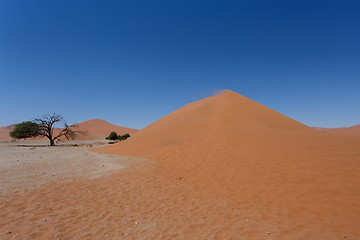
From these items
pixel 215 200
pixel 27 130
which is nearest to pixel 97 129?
pixel 27 130

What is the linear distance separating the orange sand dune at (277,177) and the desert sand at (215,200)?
0.03m

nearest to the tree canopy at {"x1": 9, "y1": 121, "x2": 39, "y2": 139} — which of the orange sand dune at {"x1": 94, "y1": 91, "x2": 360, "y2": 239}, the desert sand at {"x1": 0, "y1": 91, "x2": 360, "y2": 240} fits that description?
the orange sand dune at {"x1": 94, "y1": 91, "x2": 360, "y2": 239}

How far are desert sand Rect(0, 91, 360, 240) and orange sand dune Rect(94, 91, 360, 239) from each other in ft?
0.09

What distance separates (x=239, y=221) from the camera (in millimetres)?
4605

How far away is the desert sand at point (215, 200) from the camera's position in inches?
160

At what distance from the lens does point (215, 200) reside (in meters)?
6.03

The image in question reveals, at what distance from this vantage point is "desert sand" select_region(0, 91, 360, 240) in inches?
160

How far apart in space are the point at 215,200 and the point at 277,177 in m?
3.09

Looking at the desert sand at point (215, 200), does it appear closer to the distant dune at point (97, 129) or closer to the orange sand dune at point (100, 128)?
the distant dune at point (97, 129)

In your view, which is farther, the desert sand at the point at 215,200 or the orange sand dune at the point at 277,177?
the orange sand dune at the point at 277,177

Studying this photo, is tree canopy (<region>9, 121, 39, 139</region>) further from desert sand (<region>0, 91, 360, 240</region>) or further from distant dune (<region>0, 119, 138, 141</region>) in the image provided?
distant dune (<region>0, 119, 138, 141</region>)

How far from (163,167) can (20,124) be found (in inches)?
1222

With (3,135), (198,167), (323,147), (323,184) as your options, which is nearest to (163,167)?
(198,167)

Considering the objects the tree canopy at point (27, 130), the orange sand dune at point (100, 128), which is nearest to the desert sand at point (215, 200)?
the tree canopy at point (27, 130)
